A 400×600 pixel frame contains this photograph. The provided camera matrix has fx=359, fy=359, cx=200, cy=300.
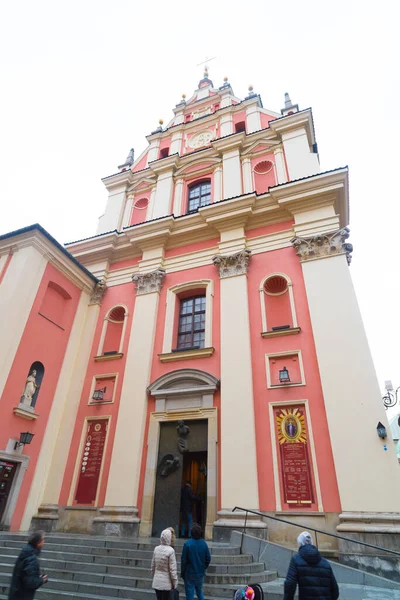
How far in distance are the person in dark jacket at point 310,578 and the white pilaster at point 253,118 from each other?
16.7 metres

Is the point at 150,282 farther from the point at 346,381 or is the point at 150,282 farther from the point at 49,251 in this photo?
the point at 346,381

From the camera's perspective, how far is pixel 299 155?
1436cm

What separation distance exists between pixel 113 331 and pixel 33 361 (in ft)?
10.8

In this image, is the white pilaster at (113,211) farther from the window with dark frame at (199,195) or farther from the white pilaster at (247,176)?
the white pilaster at (247,176)

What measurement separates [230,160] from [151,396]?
34.6 feet

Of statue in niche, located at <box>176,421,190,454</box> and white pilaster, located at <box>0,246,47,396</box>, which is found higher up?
Answer: white pilaster, located at <box>0,246,47,396</box>

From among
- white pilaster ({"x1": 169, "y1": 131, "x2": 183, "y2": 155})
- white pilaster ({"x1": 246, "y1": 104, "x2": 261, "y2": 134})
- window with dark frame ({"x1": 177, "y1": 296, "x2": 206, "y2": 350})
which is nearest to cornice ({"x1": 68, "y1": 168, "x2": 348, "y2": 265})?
window with dark frame ({"x1": 177, "y1": 296, "x2": 206, "y2": 350})

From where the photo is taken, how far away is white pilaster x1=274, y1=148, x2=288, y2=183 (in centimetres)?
1434

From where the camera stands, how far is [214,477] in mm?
9602

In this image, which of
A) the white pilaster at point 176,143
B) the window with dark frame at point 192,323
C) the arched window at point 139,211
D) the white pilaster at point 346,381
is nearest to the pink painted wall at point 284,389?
the white pilaster at point 346,381

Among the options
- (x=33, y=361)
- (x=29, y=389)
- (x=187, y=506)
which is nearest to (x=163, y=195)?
(x=33, y=361)

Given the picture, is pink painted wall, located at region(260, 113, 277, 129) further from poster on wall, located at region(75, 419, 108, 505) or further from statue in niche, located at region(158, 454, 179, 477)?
statue in niche, located at region(158, 454, 179, 477)

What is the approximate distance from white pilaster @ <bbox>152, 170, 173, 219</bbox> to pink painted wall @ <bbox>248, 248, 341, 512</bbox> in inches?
214

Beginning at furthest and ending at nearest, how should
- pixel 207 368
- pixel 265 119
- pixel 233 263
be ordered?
pixel 265 119
pixel 233 263
pixel 207 368
